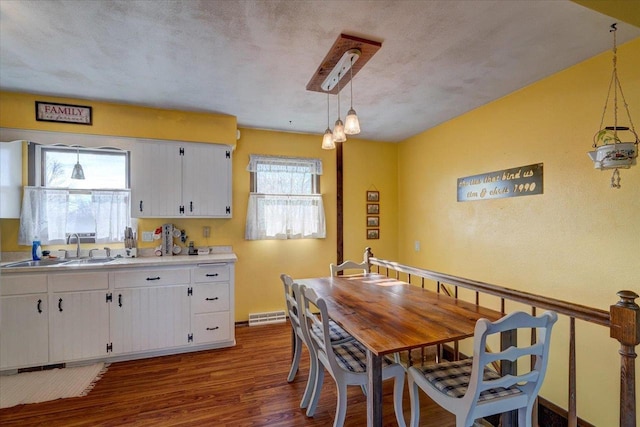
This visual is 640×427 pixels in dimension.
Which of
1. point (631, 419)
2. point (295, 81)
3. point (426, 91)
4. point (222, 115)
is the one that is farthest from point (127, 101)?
point (631, 419)

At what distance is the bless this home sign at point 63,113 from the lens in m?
2.81

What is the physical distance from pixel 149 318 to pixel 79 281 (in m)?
0.72

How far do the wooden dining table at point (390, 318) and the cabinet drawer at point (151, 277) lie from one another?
4.75 ft

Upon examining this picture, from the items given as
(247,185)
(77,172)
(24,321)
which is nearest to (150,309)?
(24,321)

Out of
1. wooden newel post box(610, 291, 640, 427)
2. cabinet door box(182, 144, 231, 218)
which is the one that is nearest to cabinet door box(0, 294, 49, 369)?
cabinet door box(182, 144, 231, 218)

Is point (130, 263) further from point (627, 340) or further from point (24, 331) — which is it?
point (627, 340)

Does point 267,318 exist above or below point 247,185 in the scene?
below

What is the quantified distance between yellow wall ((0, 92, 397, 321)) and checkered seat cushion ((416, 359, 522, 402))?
260 centimetres

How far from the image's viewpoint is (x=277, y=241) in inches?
155

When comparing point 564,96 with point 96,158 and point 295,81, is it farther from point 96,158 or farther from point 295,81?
point 96,158

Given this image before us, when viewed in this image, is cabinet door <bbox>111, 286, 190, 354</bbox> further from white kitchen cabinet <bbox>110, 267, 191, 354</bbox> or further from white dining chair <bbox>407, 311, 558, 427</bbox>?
white dining chair <bbox>407, 311, 558, 427</bbox>

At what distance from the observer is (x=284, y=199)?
3.92 metres

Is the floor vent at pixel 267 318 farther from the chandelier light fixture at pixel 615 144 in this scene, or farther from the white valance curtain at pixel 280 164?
the chandelier light fixture at pixel 615 144

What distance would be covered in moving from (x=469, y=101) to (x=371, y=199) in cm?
192
